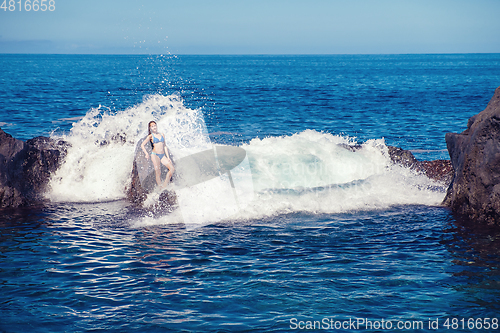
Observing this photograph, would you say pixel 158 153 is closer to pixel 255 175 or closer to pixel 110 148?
pixel 110 148

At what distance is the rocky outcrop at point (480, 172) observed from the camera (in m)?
10.4

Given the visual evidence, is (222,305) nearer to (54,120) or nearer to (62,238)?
(62,238)

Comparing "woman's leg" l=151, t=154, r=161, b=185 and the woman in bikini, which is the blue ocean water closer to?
"woman's leg" l=151, t=154, r=161, b=185

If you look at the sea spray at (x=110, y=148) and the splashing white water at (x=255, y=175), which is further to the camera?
the sea spray at (x=110, y=148)

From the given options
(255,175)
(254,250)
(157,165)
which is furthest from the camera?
(255,175)

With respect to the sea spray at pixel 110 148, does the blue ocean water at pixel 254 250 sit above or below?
below

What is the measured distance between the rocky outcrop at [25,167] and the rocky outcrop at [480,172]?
12.2 metres

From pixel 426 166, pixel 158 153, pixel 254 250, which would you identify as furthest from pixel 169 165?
pixel 426 166

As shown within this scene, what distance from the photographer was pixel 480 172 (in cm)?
1079

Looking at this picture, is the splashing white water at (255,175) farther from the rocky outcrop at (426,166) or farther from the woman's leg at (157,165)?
the woman's leg at (157,165)

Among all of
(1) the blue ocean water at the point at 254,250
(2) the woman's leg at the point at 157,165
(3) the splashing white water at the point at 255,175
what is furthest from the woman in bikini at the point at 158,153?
(1) the blue ocean water at the point at 254,250

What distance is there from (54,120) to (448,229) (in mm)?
→ 25288

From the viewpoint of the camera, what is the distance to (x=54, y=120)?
27578 millimetres

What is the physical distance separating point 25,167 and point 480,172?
43.0ft
